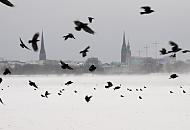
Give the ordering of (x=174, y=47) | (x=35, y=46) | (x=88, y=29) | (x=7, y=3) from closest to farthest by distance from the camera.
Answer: (x=7, y=3)
(x=88, y=29)
(x=35, y=46)
(x=174, y=47)

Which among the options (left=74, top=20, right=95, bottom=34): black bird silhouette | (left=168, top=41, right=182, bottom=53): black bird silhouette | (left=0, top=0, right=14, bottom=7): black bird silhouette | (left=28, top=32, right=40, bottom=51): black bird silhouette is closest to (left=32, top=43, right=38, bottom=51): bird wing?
(left=28, top=32, right=40, bottom=51): black bird silhouette

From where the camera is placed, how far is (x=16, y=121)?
1473 cm

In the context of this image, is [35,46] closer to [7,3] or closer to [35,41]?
[35,41]

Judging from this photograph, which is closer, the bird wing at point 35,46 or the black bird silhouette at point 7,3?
the black bird silhouette at point 7,3

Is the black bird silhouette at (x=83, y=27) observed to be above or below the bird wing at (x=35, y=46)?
above

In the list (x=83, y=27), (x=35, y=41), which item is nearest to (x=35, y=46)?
(x=35, y=41)

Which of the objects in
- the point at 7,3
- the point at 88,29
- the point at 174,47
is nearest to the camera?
the point at 7,3

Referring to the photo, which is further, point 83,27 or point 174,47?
point 174,47

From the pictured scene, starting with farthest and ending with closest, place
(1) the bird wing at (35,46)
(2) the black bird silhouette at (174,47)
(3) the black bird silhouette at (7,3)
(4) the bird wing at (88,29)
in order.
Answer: (2) the black bird silhouette at (174,47), (1) the bird wing at (35,46), (4) the bird wing at (88,29), (3) the black bird silhouette at (7,3)

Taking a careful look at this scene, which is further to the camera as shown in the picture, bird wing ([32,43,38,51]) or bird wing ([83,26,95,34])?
bird wing ([32,43,38,51])

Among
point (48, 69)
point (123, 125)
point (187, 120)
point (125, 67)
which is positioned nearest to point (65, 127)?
point (123, 125)

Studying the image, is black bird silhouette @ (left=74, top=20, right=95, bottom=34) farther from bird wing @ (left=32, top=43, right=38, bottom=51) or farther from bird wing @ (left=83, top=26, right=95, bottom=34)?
bird wing @ (left=32, top=43, right=38, bottom=51)

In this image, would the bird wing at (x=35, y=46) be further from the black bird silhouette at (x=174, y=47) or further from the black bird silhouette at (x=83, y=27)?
the black bird silhouette at (x=174, y=47)

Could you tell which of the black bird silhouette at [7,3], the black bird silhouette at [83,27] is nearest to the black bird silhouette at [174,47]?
the black bird silhouette at [83,27]
